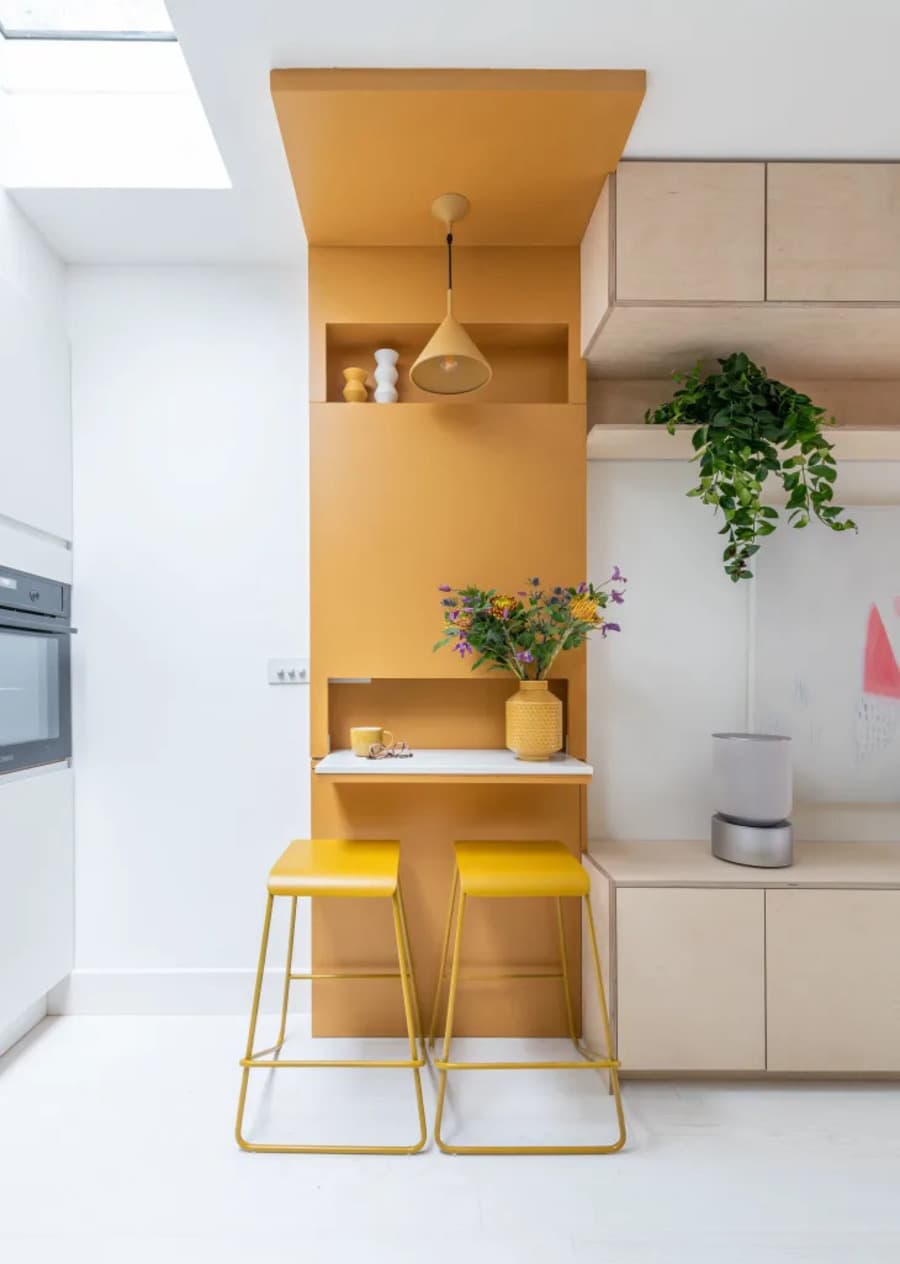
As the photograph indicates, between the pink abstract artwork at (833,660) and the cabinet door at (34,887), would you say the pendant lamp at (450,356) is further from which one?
the cabinet door at (34,887)

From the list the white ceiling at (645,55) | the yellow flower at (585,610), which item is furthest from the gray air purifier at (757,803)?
the white ceiling at (645,55)

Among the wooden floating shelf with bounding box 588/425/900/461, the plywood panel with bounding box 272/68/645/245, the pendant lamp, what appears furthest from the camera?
the wooden floating shelf with bounding box 588/425/900/461

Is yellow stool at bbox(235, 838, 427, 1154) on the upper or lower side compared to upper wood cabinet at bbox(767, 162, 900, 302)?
lower

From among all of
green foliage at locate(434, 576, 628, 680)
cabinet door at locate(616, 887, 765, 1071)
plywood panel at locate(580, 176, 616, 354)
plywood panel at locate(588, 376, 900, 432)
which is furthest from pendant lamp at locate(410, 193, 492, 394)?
cabinet door at locate(616, 887, 765, 1071)

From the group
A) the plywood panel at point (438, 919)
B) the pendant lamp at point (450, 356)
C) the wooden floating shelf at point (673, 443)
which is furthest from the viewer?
the plywood panel at point (438, 919)

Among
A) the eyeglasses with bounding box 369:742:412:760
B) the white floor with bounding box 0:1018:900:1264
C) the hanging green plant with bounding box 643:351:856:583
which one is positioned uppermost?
the hanging green plant with bounding box 643:351:856:583

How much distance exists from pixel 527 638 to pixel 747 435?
0.83 meters

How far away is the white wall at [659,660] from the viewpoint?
232 cm

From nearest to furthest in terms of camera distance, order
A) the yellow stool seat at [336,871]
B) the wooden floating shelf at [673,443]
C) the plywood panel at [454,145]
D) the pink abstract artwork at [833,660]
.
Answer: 1. the plywood panel at [454,145]
2. the yellow stool seat at [336,871]
3. the wooden floating shelf at [673,443]
4. the pink abstract artwork at [833,660]

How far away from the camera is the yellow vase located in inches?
77.5

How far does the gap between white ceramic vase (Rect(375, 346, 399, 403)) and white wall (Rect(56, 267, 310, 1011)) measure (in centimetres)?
31

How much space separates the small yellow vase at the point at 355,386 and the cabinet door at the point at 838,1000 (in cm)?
200

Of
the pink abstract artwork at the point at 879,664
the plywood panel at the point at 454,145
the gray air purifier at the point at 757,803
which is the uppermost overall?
the plywood panel at the point at 454,145

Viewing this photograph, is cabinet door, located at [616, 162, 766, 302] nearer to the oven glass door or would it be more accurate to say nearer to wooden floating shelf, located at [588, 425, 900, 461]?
wooden floating shelf, located at [588, 425, 900, 461]
